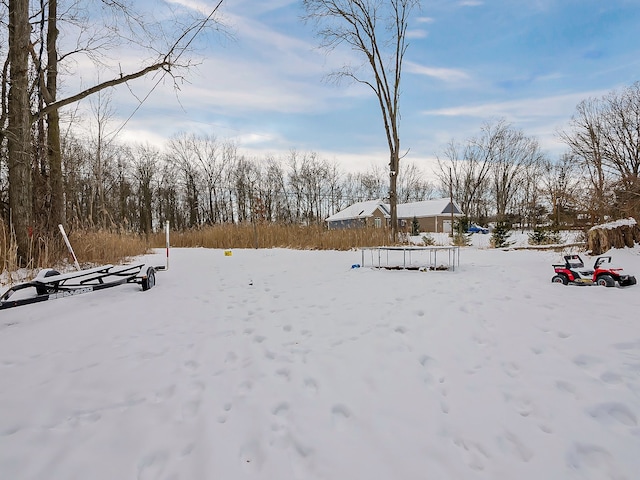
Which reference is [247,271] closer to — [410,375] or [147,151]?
[410,375]

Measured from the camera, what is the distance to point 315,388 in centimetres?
210

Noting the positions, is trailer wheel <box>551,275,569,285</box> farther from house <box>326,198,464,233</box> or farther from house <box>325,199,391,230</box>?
house <box>326,198,464,233</box>

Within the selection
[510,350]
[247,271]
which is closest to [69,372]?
[510,350]

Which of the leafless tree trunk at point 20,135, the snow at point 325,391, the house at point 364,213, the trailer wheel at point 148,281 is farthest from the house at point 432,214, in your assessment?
the snow at point 325,391

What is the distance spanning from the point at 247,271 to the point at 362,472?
19.9 ft

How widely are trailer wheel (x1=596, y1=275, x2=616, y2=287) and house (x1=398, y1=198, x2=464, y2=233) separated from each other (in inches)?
1423

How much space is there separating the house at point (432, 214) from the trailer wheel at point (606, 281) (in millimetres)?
36137

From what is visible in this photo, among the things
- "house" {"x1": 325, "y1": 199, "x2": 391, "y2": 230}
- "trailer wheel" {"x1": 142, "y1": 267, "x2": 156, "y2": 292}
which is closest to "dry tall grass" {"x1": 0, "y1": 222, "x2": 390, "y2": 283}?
"trailer wheel" {"x1": 142, "y1": 267, "x2": 156, "y2": 292}

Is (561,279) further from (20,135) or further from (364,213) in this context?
(364,213)

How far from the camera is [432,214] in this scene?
42.9 meters

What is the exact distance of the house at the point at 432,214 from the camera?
42156 millimetres

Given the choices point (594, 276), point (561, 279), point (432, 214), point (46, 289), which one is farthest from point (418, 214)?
point (46, 289)

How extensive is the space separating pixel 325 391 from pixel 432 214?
43631 mm

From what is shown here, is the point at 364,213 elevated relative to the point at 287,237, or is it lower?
elevated
